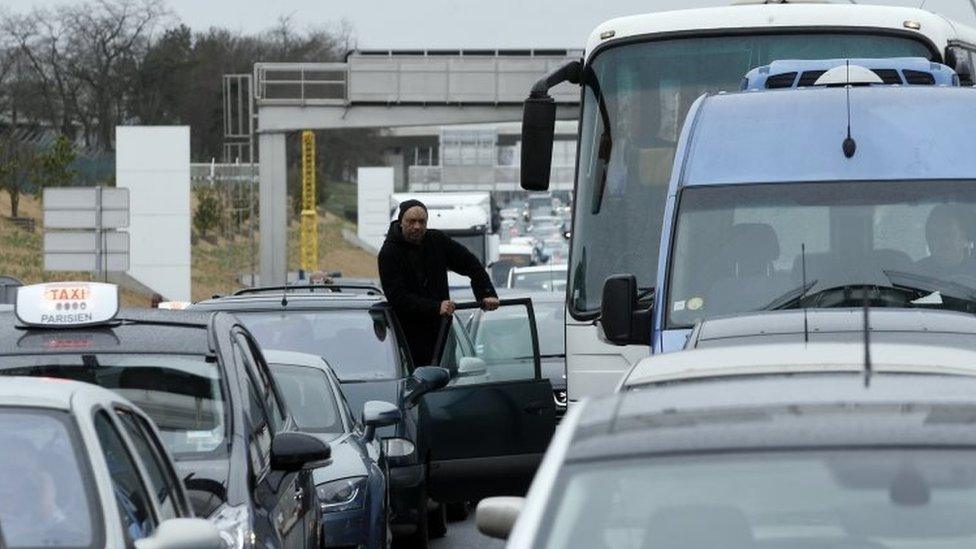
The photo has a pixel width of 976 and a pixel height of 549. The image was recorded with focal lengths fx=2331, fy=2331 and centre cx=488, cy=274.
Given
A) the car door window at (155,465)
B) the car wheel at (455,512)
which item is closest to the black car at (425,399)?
the car wheel at (455,512)

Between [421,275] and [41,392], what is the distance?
9.95 meters

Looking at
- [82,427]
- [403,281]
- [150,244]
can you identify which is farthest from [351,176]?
[82,427]

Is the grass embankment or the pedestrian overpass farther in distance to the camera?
the grass embankment

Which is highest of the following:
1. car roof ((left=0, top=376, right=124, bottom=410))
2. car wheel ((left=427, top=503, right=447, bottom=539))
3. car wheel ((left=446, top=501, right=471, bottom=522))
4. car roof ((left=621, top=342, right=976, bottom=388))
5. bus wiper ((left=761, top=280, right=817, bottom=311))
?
car roof ((left=621, top=342, right=976, bottom=388))

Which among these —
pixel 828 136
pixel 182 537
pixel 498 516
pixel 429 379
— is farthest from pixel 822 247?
pixel 498 516

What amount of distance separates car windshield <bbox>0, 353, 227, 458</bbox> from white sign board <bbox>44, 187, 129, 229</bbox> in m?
22.7

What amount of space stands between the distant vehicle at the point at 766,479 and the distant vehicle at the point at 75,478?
4.88 ft

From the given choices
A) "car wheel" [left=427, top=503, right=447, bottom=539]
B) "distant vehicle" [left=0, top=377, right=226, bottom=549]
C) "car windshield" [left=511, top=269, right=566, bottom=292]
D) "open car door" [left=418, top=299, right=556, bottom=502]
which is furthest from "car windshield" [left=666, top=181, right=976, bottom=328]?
"car windshield" [left=511, top=269, right=566, bottom=292]

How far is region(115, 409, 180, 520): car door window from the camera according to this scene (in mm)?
6895

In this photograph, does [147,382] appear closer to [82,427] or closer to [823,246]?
[82,427]

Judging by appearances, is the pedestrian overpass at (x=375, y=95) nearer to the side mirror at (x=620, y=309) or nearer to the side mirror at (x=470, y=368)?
the side mirror at (x=470, y=368)

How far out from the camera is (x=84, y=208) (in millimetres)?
31484

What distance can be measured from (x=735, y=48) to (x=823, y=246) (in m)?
3.77

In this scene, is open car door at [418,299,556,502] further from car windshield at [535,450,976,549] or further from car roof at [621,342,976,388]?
car windshield at [535,450,976,549]
